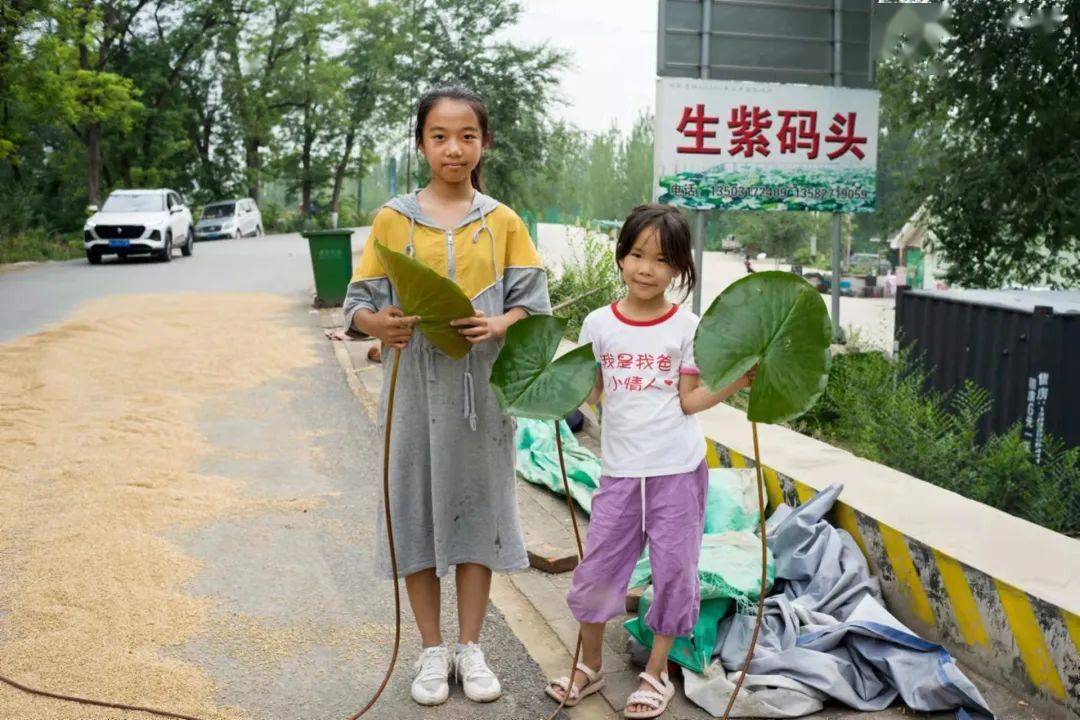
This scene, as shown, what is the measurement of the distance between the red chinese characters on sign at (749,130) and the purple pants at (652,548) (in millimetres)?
7718

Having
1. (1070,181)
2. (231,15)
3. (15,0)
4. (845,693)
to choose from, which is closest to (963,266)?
(1070,181)

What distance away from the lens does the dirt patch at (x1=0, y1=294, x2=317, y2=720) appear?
11.3 ft

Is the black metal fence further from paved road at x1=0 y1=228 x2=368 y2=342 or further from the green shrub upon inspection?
the green shrub

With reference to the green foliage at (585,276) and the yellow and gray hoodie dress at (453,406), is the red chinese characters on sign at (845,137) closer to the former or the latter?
the green foliage at (585,276)

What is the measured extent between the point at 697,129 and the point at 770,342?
25.9ft

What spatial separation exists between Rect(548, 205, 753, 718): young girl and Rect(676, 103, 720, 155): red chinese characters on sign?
7.32m

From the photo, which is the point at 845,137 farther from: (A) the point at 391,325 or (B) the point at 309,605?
(A) the point at 391,325

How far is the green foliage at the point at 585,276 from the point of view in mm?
11484

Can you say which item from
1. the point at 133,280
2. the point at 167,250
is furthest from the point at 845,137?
the point at 167,250

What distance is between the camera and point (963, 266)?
12.5 metres

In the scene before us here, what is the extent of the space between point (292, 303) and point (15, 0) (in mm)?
10203

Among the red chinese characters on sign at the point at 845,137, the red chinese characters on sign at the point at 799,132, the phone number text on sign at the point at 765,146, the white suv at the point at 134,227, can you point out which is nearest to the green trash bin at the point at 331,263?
the phone number text on sign at the point at 765,146

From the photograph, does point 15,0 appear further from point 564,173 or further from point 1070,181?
point 1070,181

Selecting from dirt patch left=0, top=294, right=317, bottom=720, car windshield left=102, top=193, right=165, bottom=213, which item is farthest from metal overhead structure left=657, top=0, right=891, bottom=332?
car windshield left=102, top=193, right=165, bottom=213
